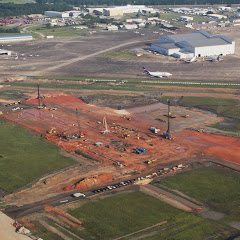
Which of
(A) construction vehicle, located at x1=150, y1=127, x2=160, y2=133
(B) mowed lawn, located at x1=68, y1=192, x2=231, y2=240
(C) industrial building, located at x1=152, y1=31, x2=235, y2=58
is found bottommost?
(A) construction vehicle, located at x1=150, y1=127, x2=160, y2=133

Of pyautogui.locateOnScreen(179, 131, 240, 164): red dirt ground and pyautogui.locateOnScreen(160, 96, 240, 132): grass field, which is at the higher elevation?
pyautogui.locateOnScreen(179, 131, 240, 164): red dirt ground

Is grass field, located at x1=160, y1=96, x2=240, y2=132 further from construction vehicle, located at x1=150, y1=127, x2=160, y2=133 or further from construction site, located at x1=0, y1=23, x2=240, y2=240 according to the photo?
construction vehicle, located at x1=150, y1=127, x2=160, y2=133

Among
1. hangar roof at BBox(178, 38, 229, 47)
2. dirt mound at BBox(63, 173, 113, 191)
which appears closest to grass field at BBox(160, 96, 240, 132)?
dirt mound at BBox(63, 173, 113, 191)

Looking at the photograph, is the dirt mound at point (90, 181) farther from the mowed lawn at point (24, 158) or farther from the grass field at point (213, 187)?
the grass field at point (213, 187)

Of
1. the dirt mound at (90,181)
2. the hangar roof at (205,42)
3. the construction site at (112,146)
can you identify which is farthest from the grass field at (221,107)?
the hangar roof at (205,42)

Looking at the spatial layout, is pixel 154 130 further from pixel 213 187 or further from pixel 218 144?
pixel 213 187

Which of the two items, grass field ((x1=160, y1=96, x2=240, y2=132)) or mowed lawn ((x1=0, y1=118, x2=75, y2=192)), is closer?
mowed lawn ((x1=0, y1=118, x2=75, y2=192))

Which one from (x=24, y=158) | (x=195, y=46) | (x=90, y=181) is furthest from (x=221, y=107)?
(x=195, y=46)

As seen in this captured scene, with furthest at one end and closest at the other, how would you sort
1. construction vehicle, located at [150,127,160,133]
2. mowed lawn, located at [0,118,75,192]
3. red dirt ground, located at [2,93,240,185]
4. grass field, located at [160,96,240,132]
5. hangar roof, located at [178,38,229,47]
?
hangar roof, located at [178,38,229,47]
grass field, located at [160,96,240,132]
construction vehicle, located at [150,127,160,133]
red dirt ground, located at [2,93,240,185]
mowed lawn, located at [0,118,75,192]
